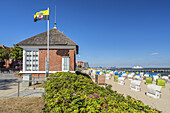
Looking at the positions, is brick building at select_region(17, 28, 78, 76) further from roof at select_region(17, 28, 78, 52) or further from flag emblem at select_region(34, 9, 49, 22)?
flag emblem at select_region(34, 9, 49, 22)

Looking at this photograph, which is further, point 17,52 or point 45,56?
point 17,52

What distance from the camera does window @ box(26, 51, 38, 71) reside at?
39.3 ft

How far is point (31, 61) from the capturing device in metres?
12.0

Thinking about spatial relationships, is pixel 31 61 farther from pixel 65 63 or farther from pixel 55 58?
pixel 65 63

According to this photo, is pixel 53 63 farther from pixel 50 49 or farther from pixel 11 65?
pixel 11 65

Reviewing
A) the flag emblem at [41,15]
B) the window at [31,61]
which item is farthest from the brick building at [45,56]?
the flag emblem at [41,15]

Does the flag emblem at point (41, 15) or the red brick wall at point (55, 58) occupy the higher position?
the flag emblem at point (41, 15)

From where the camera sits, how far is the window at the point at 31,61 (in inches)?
472

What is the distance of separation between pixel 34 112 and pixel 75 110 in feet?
7.80

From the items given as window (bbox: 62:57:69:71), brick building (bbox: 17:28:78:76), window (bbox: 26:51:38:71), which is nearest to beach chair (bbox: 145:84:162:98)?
brick building (bbox: 17:28:78:76)

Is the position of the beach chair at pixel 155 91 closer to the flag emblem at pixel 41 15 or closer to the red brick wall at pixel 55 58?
the red brick wall at pixel 55 58

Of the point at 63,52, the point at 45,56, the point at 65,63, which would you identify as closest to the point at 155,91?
the point at 65,63

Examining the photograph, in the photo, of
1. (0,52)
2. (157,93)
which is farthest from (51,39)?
(0,52)

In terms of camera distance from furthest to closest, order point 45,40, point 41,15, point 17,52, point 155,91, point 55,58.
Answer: point 17,52 < point 45,40 < point 55,58 < point 41,15 < point 155,91
